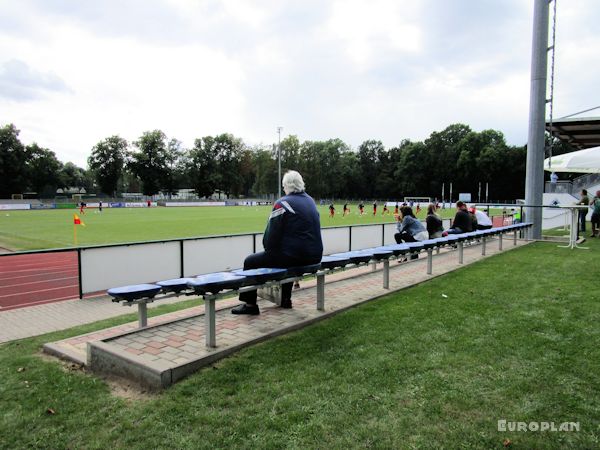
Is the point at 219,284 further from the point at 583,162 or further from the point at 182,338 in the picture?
the point at 583,162

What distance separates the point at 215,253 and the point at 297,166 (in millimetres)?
89035

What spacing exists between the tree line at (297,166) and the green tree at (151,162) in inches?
8.2

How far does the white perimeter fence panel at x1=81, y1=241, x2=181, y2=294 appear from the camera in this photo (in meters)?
7.83

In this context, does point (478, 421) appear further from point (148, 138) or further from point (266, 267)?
point (148, 138)

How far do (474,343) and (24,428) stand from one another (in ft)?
12.8

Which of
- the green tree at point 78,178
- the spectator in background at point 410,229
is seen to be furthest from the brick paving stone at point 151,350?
the green tree at point 78,178

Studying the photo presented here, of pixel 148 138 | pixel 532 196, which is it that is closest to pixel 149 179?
pixel 148 138

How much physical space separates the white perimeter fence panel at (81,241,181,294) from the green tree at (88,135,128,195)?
8992cm

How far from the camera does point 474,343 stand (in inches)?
165

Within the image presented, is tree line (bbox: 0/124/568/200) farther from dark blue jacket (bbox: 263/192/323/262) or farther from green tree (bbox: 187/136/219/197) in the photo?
dark blue jacket (bbox: 263/192/323/262)

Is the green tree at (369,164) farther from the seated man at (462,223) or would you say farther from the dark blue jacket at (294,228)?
the dark blue jacket at (294,228)

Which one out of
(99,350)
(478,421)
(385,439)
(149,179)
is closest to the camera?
(385,439)

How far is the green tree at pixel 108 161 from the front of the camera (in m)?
89.3

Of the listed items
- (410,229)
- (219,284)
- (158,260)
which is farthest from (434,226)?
(219,284)
